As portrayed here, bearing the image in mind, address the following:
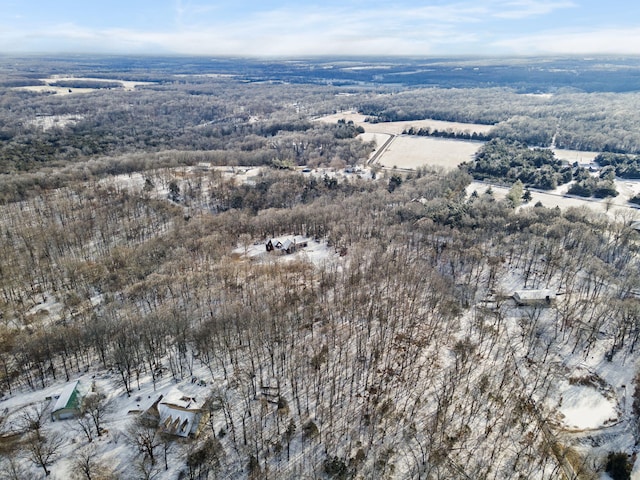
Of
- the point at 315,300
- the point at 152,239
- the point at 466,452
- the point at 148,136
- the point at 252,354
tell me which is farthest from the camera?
the point at 148,136

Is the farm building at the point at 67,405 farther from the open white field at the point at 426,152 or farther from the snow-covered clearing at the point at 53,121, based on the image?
the snow-covered clearing at the point at 53,121

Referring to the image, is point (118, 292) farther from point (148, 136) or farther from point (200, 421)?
point (148, 136)

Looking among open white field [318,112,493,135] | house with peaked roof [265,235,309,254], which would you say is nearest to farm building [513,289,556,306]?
house with peaked roof [265,235,309,254]

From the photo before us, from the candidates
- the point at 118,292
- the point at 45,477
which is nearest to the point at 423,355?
the point at 45,477

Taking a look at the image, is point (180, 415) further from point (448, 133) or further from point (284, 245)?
point (448, 133)

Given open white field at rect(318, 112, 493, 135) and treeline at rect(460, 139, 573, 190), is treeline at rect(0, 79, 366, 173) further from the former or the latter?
treeline at rect(460, 139, 573, 190)
